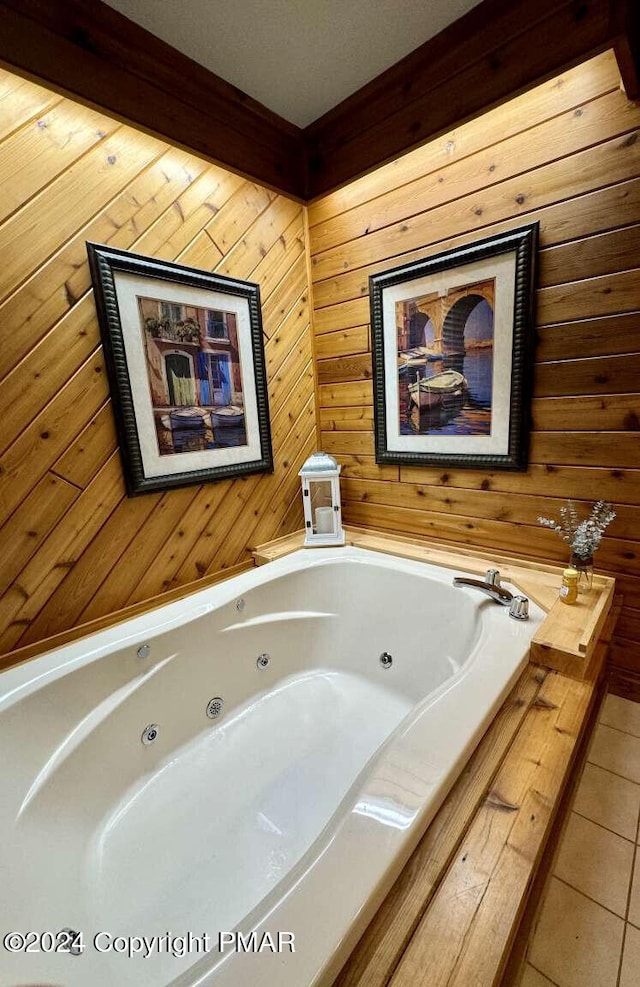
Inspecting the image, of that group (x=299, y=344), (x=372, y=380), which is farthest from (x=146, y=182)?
(x=372, y=380)

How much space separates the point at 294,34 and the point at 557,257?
1107mm

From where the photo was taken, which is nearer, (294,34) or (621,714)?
(294,34)

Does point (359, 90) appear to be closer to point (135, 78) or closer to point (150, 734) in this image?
point (135, 78)

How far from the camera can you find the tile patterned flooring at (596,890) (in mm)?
868

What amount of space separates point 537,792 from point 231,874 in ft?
2.72

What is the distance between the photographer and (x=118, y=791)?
118cm

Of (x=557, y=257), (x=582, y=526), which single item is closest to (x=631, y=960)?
(x=582, y=526)

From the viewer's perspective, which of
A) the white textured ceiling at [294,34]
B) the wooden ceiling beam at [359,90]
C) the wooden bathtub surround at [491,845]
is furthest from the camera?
the white textured ceiling at [294,34]

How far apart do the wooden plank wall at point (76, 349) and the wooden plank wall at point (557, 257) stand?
A: 0.73 meters

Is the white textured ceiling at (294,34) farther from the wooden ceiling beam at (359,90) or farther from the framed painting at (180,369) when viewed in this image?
the framed painting at (180,369)

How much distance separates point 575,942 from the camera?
910mm

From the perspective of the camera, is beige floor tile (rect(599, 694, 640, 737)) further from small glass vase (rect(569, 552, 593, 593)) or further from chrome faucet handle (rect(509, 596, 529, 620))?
chrome faucet handle (rect(509, 596, 529, 620))

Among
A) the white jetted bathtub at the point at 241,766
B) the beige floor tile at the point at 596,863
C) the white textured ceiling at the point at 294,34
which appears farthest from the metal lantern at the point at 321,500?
the white textured ceiling at the point at 294,34

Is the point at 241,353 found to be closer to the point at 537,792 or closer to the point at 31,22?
the point at 31,22
